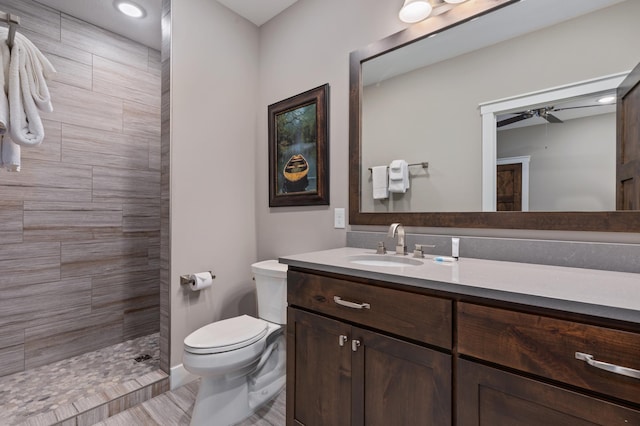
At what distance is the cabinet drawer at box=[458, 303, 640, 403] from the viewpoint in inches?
24.9

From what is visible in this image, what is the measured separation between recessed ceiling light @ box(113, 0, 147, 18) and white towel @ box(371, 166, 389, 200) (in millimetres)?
1999

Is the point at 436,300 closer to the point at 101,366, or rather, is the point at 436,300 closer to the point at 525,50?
the point at 525,50

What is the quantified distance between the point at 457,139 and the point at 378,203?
52cm

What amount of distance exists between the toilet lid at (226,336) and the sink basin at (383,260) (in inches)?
27.3

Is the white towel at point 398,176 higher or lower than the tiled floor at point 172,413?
higher

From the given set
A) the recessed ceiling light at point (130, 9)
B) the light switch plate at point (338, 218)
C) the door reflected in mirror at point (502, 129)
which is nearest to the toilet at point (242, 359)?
the light switch plate at point (338, 218)

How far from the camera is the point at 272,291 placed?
6.00 feet

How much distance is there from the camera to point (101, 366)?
1996 mm

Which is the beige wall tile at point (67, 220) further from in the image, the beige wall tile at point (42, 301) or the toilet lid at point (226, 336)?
the toilet lid at point (226, 336)

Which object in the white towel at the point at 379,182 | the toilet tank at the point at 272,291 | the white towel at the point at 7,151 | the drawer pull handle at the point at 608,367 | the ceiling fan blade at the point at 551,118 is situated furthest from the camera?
the toilet tank at the point at 272,291

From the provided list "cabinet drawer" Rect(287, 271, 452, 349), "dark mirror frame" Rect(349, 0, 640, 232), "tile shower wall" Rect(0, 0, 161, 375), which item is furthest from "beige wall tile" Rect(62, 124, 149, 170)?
"cabinet drawer" Rect(287, 271, 452, 349)

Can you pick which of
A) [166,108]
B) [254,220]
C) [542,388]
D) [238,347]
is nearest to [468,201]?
[542,388]

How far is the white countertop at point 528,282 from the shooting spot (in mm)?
669

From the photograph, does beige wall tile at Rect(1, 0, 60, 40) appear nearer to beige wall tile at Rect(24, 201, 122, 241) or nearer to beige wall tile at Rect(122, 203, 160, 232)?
beige wall tile at Rect(24, 201, 122, 241)
